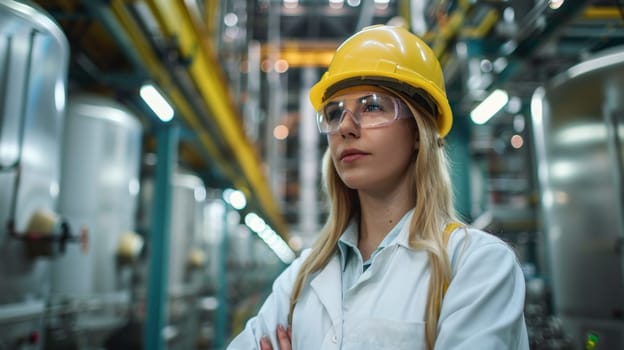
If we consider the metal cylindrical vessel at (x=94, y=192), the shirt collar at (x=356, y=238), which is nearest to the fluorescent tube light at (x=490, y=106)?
the shirt collar at (x=356, y=238)

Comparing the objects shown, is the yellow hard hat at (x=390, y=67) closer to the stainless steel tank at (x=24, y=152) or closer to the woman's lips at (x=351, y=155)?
the woman's lips at (x=351, y=155)

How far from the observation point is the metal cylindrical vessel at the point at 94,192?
4.14 metres

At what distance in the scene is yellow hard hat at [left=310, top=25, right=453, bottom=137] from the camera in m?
1.44

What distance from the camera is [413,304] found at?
123cm

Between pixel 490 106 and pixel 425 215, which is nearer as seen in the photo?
pixel 425 215

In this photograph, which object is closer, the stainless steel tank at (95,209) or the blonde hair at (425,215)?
the blonde hair at (425,215)

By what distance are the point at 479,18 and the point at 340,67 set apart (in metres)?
3.97

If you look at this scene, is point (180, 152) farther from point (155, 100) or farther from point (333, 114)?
point (333, 114)

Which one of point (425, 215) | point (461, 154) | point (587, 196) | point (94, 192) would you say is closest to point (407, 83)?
point (425, 215)

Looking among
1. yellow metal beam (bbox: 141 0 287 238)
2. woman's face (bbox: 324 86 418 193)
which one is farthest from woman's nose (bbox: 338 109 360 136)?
yellow metal beam (bbox: 141 0 287 238)

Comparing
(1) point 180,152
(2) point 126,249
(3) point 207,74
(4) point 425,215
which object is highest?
(3) point 207,74

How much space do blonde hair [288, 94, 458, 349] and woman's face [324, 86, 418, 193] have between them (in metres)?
0.05

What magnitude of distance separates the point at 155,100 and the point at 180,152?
4143mm

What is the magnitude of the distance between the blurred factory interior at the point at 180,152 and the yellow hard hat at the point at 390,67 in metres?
0.98
